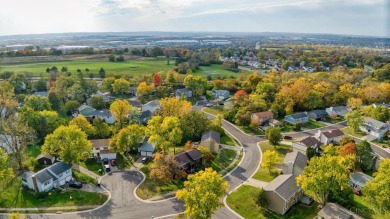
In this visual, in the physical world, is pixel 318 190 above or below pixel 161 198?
above

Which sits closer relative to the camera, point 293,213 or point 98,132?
point 293,213

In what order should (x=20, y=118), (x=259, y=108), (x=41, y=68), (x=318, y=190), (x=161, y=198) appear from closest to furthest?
(x=318, y=190), (x=161, y=198), (x=20, y=118), (x=259, y=108), (x=41, y=68)

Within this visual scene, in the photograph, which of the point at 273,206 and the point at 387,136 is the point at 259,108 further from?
the point at 273,206

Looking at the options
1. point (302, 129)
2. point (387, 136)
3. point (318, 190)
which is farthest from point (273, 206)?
point (387, 136)

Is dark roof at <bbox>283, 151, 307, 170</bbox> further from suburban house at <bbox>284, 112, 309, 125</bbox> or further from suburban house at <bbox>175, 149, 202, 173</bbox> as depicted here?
suburban house at <bbox>284, 112, 309, 125</bbox>

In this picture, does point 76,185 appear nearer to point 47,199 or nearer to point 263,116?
point 47,199

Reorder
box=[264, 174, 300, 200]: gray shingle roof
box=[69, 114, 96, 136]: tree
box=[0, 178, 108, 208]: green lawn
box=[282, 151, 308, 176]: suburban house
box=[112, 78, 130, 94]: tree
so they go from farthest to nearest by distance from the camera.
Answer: box=[112, 78, 130, 94]: tree, box=[69, 114, 96, 136]: tree, box=[282, 151, 308, 176]: suburban house, box=[0, 178, 108, 208]: green lawn, box=[264, 174, 300, 200]: gray shingle roof

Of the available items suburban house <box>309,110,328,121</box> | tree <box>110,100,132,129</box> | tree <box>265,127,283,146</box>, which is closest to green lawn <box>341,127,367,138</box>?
suburban house <box>309,110,328,121</box>
